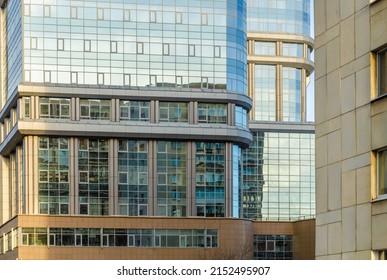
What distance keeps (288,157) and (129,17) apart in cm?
3799

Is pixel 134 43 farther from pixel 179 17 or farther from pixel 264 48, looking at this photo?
pixel 264 48

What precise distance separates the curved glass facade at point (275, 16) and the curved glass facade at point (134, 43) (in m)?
32.9

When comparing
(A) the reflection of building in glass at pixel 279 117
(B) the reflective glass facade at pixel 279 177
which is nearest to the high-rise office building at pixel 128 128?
(B) the reflective glass facade at pixel 279 177

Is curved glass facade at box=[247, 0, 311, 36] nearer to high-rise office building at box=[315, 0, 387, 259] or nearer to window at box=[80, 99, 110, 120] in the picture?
window at box=[80, 99, 110, 120]

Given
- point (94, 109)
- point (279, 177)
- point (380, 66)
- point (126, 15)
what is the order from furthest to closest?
1. point (279, 177)
2. point (126, 15)
3. point (94, 109)
4. point (380, 66)

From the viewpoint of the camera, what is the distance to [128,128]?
8075 centimetres

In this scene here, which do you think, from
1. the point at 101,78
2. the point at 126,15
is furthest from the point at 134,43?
the point at 101,78

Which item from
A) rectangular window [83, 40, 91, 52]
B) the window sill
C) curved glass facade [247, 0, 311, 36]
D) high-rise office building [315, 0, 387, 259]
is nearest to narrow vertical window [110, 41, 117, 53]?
rectangular window [83, 40, 91, 52]

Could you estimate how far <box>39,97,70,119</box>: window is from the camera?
79.9m

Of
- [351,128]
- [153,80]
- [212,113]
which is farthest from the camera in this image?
[212,113]

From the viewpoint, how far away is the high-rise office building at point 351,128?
23.3m

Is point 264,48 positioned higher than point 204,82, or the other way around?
point 264,48

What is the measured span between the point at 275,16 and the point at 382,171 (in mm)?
95500

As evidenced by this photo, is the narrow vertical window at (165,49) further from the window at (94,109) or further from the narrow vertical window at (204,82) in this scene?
the window at (94,109)
